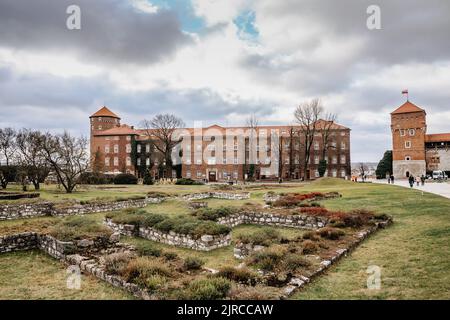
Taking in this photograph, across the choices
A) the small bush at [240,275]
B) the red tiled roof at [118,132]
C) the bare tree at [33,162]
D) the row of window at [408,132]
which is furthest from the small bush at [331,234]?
the red tiled roof at [118,132]

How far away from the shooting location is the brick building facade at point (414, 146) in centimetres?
6391

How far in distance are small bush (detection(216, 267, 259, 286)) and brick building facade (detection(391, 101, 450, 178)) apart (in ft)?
225

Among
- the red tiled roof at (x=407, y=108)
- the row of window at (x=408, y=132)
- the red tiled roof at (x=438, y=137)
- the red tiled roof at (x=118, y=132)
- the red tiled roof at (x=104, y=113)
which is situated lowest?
the red tiled roof at (x=438, y=137)

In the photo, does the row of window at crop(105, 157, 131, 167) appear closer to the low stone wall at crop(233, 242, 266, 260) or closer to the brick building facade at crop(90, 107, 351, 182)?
the brick building facade at crop(90, 107, 351, 182)

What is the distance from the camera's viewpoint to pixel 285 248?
922 cm

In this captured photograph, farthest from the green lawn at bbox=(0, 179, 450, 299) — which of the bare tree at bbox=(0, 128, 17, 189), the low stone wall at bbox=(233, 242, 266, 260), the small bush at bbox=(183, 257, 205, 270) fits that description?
the bare tree at bbox=(0, 128, 17, 189)

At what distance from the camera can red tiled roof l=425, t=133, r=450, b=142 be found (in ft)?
221

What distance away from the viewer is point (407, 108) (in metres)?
66.2

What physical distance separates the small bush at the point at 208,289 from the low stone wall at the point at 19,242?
911 centimetres

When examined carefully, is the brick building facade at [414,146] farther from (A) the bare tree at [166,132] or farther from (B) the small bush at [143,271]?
(B) the small bush at [143,271]

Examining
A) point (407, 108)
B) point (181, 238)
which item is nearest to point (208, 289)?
point (181, 238)

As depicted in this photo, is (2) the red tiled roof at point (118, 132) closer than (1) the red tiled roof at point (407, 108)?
No

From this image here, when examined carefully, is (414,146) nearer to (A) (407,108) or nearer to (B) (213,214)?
(A) (407,108)
